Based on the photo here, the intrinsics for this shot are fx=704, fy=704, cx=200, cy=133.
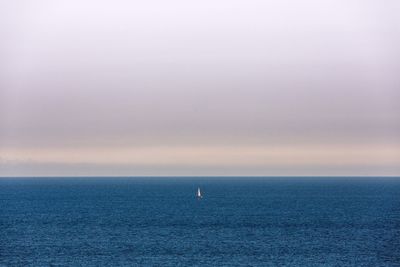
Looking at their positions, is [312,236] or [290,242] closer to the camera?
[290,242]

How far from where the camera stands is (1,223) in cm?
11531

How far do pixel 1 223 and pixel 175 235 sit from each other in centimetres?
3539

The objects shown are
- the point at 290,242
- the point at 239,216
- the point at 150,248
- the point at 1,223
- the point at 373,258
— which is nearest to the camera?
the point at 373,258

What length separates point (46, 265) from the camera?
2758 inches

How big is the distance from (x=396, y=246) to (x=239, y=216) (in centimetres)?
4685

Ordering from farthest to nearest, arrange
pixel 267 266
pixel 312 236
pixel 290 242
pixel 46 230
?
pixel 46 230, pixel 312 236, pixel 290 242, pixel 267 266

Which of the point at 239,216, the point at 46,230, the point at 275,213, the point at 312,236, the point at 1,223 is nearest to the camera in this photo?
the point at 312,236

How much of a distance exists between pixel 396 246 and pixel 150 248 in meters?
29.4

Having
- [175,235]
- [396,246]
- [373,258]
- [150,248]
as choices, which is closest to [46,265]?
[150,248]

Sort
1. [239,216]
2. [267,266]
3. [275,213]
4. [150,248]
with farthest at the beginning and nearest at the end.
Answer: [275,213] → [239,216] → [150,248] → [267,266]

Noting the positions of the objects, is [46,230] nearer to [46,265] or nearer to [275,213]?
[46,265]

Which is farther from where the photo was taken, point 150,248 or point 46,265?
point 150,248

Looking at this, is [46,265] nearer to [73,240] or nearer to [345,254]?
[73,240]

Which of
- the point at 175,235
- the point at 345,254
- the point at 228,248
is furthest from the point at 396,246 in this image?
the point at 175,235
